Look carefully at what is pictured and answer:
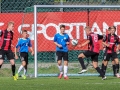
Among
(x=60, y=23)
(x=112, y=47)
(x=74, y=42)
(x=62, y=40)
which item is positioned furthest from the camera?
(x=60, y=23)

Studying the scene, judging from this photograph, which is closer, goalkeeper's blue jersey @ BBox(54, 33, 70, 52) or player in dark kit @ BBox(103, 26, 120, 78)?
goalkeeper's blue jersey @ BBox(54, 33, 70, 52)

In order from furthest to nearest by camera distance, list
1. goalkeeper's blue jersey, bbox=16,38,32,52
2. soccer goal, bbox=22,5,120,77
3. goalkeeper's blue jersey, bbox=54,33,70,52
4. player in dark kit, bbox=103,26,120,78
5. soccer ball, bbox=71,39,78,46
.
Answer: soccer goal, bbox=22,5,120,77, soccer ball, bbox=71,39,78,46, goalkeeper's blue jersey, bbox=16,38,32,52, player in dark kit, bbox=103,26,120,78, goalkeeper's blue jersey, bbox=54,33,70,52

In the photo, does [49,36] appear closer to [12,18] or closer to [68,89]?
[12,18]

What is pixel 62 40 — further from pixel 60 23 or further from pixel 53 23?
pixel 53 23

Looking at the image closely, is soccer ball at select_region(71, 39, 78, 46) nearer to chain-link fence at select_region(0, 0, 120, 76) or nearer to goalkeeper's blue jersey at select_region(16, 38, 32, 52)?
chain-link fence at select_region(0, 0, 120, 76)

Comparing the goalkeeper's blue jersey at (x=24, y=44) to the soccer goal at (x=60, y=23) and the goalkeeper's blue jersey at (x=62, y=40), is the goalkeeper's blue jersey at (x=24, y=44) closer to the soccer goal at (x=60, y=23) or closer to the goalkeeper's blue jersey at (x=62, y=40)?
the soccer goal at (x=60, y=23)

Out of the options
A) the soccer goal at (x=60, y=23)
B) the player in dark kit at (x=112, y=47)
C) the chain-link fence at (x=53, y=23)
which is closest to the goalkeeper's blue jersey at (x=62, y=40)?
the player in dark kit at (x=112, y=47)

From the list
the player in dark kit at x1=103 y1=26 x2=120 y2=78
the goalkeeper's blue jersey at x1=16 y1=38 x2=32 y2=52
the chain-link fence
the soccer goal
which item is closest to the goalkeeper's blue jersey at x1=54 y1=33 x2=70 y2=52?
the goalkeeper's blue jersey at x1=16 y1=38 x2=32 y2=52

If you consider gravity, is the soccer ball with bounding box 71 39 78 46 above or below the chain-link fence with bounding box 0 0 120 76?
below

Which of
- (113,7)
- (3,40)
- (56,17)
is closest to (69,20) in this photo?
(56,17)

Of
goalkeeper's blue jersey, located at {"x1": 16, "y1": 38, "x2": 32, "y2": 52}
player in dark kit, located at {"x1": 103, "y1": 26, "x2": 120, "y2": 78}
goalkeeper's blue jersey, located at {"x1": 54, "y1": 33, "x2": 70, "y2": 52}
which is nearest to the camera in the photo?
goalkeeper's blue jersey, located at {"x1": 54, "y1": 33, "x2": 70, "y2": 52}

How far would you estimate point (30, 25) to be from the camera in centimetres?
2175

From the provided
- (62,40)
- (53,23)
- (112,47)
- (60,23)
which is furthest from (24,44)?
(112,47)

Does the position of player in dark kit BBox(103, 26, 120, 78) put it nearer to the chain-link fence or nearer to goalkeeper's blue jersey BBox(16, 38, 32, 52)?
the chain-link fence
